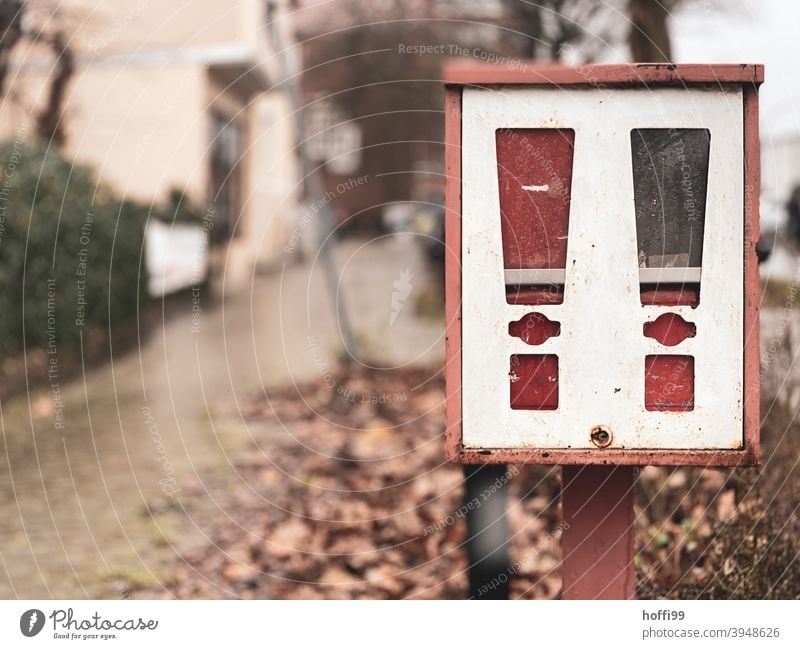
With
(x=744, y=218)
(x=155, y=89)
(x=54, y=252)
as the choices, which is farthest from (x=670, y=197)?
(x=155, y=89)

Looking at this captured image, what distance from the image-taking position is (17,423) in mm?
6684

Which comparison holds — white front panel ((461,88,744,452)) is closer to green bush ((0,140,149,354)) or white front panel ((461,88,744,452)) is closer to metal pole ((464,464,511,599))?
metal pole ((464,464,511,599))

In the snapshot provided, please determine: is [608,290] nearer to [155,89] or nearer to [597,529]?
[597,529]

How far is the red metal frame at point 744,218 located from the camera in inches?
71.3

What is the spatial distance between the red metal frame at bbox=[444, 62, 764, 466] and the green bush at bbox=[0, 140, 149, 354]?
5002 mm

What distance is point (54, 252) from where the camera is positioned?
7371 mm

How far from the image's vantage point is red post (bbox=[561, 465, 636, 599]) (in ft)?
6.73

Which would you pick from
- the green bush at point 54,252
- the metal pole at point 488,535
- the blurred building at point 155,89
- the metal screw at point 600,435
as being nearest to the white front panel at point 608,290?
the metal screw at point 600,435

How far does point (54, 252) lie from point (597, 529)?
6.23 meters

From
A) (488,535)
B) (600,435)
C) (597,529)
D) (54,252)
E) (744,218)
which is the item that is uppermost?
(54,252)

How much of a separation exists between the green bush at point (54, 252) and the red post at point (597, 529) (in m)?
4.95

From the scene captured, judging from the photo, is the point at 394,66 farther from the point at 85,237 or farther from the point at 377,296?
the point at 85,237

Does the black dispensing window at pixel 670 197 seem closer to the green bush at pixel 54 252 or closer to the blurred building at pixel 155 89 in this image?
the green bush at pixel 54 252
